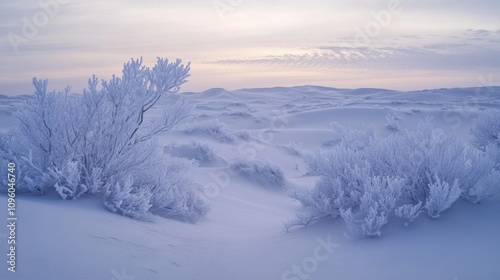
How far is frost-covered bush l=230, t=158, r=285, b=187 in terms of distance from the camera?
1237 cm

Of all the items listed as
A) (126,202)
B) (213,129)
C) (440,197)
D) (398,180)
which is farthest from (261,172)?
(440,197)

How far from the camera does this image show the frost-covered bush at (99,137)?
18.0ft

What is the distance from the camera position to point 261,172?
41.0ft

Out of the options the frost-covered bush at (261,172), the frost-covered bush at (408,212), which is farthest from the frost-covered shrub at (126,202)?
the frost-covered bush at (261,172)

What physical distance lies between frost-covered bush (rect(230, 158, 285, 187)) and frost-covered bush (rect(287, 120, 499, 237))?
6.54m

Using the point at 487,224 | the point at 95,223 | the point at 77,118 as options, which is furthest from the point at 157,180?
the point at 487,224

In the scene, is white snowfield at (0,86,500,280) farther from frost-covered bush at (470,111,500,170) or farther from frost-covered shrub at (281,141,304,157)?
frost-covered shrub at (281,141,304,157)

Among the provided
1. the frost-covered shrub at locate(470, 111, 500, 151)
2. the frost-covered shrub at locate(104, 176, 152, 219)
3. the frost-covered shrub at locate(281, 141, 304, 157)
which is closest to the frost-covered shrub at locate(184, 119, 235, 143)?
the frost-covered shrub at locate(281, 141, 304, 157)

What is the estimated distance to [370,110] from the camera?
100 ft

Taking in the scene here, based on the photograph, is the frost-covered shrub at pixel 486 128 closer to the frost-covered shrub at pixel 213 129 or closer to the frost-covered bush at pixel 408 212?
the frost-covered bush at pixel 408 212

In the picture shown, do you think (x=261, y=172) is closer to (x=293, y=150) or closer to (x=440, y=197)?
(x=293, y=150)

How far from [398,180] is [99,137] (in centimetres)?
390

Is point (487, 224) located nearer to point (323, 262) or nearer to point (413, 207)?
point (413, 207)

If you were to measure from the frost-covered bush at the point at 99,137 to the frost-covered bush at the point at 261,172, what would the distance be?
627 cm
